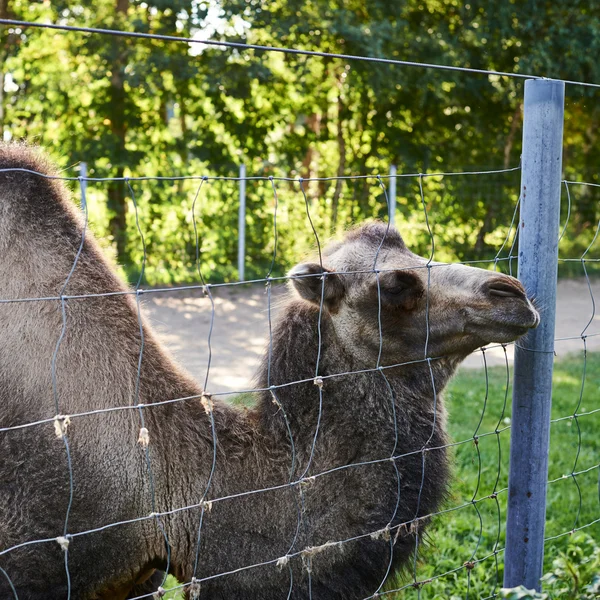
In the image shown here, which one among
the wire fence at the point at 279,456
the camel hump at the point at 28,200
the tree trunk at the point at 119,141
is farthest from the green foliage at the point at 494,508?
the tree trunk at the point at 119,141

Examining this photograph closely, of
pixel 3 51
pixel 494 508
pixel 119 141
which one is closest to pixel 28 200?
pixel 494 508

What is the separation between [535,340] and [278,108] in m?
11.0

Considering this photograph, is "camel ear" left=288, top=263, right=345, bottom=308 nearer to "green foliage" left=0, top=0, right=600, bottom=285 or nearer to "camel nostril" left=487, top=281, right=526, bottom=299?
"camel nostril" left=487, top=281, right=526, bottom=299

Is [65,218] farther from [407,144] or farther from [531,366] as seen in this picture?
[407,144]

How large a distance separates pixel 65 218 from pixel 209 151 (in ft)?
33.1

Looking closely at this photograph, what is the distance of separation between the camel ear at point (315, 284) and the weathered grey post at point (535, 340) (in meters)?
0.70

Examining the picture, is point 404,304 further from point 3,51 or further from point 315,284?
point 3,51

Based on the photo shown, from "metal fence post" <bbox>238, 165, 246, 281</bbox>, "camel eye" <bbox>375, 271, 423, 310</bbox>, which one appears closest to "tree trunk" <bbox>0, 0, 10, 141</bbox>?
"metal fence post" <bbox>238, 165, 246, 281</bbox>

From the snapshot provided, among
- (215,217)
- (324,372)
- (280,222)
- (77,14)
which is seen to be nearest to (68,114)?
(77,14)

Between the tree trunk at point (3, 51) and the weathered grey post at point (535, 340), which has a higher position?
the tree trunk at point (3, 51)

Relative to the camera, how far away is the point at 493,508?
15.3ft

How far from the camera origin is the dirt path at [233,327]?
24.8 feet

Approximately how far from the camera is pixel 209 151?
1280 cm

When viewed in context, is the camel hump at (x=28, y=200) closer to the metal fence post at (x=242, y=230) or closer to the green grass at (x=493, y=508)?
the green grass at (x=493, y=508)
